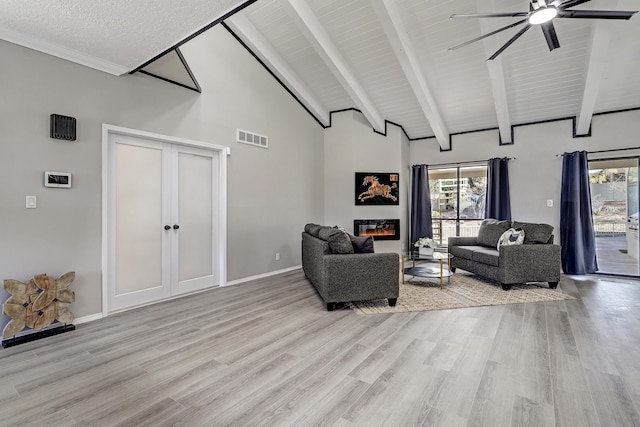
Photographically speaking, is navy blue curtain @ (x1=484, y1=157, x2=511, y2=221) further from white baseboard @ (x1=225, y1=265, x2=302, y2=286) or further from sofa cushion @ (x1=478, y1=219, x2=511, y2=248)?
white baseboard @ (x1=225, y1=265, x2=302, y2=286)

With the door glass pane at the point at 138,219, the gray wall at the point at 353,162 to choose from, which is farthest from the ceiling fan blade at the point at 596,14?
the door glass pane at the point at 138,219

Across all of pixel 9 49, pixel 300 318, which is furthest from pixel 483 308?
pixel 9 49

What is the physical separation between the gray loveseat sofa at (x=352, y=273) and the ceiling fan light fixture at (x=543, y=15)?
2.74 meters

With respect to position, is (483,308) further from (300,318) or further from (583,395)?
(300,318)

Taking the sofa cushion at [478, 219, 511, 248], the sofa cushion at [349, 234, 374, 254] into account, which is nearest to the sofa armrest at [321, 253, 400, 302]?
the sofa cushion at [349, 234, 374, 254]

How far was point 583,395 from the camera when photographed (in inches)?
75.0

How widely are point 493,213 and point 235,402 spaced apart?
20.1 ft

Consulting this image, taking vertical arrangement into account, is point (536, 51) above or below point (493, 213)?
above

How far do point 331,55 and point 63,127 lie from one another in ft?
11.9

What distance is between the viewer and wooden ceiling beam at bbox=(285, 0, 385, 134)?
4.16 metres

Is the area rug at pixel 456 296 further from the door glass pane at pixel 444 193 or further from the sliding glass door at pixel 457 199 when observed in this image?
the door glass pane at pixel 444 193

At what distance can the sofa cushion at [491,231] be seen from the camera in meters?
5.26

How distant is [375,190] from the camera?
6.69 meters

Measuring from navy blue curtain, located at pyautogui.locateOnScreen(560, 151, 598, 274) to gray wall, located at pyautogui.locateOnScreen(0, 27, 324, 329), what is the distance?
5065mm
